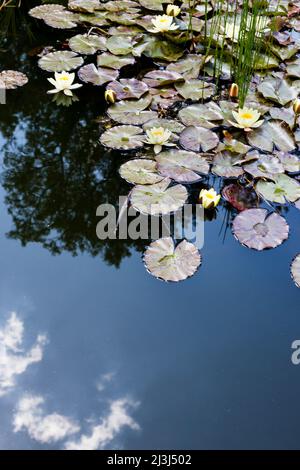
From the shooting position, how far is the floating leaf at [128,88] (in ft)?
9.24

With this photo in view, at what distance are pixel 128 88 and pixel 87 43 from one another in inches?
22.5

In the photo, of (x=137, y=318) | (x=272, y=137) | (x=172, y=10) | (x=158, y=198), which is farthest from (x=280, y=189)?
(x=172, y=10)

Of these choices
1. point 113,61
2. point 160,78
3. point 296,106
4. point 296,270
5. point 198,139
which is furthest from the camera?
point 113,61

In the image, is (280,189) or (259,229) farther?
(280,189)

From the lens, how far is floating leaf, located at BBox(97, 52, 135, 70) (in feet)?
9.98

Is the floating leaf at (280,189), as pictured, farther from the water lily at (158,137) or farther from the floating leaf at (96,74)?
the floating leaf at (96,74)

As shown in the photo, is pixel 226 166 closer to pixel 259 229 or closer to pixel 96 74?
pixel 259 229

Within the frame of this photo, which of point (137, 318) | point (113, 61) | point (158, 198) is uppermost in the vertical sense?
point (113, 61)

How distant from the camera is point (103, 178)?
7.93 feet

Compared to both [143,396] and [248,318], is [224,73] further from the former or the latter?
[143,396]

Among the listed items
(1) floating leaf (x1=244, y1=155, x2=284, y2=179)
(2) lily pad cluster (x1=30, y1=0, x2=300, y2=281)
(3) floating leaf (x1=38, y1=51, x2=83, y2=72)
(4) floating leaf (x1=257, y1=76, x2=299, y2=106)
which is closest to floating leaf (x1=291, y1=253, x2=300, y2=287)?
(2) lily pad cluster (x1=30, y1=0, x2=300, y2=281)

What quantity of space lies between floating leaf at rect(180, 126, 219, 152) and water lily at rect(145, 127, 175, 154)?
0.08 metres

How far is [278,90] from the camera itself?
2.86m

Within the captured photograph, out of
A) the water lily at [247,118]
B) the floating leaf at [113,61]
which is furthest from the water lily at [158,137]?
the floating leaf at [113,61]
